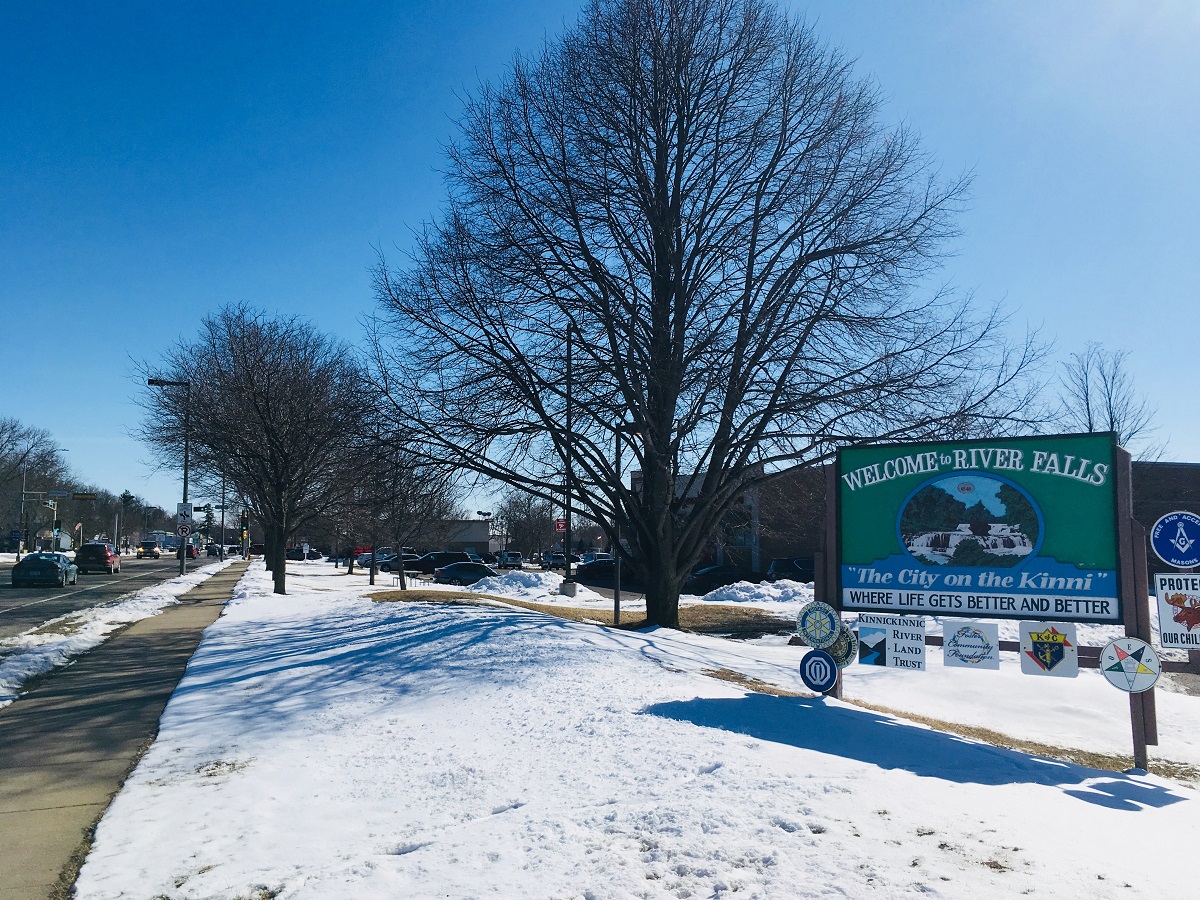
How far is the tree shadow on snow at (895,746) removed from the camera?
6730 millimetres

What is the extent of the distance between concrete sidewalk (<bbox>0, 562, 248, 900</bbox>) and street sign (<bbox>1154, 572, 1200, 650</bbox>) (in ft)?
31.6

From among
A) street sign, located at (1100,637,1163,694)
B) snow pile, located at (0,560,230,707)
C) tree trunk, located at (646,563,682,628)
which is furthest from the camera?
tree trunk, located at (646,563,682,628)

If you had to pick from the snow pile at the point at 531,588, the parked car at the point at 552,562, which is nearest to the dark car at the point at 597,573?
the snow pile at the point at 531,588

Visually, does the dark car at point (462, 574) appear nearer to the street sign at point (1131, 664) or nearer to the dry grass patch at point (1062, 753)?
the dry grass patch at point (1062, 753)

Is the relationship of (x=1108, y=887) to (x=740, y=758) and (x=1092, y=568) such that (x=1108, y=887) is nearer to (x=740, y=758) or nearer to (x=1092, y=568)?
(x=740, y=758)

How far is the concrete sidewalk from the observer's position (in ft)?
17.0

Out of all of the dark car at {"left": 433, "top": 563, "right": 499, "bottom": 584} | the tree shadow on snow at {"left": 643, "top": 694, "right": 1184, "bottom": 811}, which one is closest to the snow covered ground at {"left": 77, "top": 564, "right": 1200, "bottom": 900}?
the tree shadow on snow at {"left": 643, "top": 694, "right": 1184, "bottom": 811}

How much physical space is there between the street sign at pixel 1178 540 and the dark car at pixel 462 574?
34728 millimetres

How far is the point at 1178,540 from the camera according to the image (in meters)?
8.67

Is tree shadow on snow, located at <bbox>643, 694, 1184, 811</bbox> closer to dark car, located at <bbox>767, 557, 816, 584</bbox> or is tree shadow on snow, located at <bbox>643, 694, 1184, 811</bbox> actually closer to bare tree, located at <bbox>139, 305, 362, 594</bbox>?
bare tree, located at <bbox>139, 305, 362, 594</bbox>

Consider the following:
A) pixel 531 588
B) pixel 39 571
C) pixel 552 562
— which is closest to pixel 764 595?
pixel 531 588

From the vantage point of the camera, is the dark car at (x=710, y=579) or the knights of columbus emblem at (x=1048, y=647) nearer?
the knights of columbus emblem at (x=1048, y=647)

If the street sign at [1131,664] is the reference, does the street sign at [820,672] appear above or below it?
below

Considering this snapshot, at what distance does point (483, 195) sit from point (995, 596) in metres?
13.1
